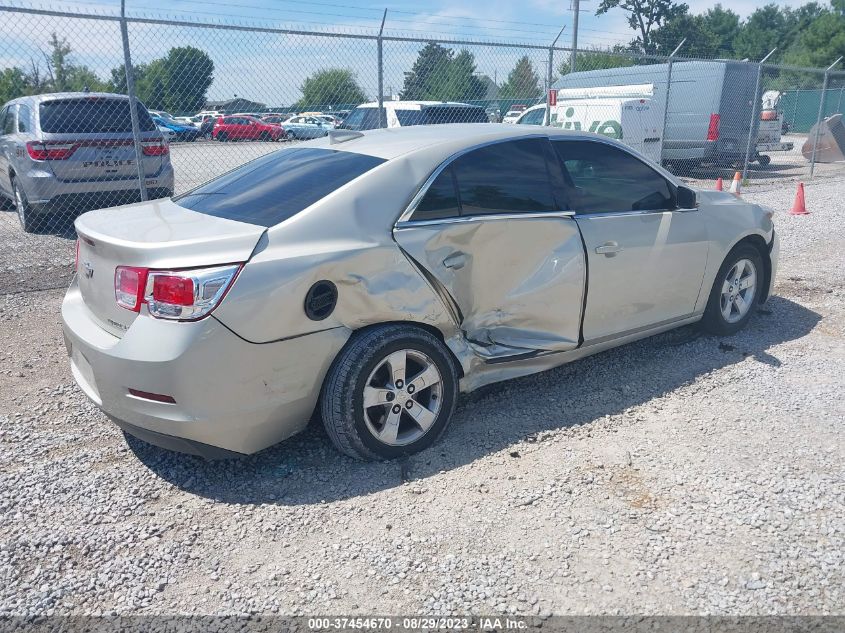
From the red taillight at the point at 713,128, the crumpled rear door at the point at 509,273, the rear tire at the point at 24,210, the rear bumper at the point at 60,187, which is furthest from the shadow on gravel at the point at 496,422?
the red taillight at the point at 713,128

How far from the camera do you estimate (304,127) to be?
11633 millimetres

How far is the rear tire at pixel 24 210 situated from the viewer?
8664 millimetres

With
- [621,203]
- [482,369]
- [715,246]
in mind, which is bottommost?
[482,369]

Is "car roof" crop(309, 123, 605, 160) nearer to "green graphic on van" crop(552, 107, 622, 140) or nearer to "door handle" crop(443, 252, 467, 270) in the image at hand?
"door handle" crop(443, 252, 467, 270)

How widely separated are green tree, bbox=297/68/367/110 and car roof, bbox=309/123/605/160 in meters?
4.55

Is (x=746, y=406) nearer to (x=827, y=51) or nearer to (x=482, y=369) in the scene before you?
(x=482, y=369)

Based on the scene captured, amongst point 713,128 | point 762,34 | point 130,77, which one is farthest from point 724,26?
point 130,77

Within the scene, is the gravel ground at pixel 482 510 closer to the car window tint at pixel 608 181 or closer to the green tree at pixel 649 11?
the car window tint at pixel 608 181

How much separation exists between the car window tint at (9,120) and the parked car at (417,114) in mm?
4392

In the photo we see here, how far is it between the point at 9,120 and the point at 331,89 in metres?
4.23

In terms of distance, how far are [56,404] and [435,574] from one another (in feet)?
8.97

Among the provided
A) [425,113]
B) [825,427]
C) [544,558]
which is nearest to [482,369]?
[544,558]

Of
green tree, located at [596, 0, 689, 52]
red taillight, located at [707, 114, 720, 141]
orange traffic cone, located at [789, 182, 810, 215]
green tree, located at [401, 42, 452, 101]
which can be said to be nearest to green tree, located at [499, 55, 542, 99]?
green tree, located at [401, 42, 452, 101]

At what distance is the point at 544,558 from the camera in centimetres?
283
